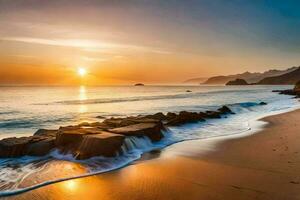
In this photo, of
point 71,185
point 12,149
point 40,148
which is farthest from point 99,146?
point 12,149

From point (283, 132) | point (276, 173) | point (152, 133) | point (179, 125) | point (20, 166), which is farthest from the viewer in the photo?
point (179, 125)

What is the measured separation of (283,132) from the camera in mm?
15516

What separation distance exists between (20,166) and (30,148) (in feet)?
5.09

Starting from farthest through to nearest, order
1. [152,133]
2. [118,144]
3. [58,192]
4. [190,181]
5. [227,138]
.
Result: [227,138], [152,133], [118,144], [190,181], [58,192]

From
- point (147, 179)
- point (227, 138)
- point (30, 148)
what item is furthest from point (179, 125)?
point (147, 179)

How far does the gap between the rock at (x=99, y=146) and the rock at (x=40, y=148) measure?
1.40 m

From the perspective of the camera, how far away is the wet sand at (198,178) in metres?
6.45

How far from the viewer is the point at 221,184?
7.08m

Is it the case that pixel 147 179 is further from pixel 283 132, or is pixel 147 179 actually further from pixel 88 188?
pixel 283 132

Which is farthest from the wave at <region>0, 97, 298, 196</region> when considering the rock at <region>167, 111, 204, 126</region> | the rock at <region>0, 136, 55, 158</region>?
the rock at <region>167, 111, 204, 126</region>

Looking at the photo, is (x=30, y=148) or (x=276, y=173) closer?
(x=276, y=173)

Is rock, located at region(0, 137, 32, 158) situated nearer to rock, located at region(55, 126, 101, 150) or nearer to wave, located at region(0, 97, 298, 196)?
wave, located at region(0, 97, 298, 196)

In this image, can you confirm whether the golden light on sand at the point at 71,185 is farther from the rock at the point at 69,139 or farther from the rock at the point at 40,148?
the rock at the point at 40,148

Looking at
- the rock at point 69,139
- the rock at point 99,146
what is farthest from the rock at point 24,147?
the rock at point 99,146
